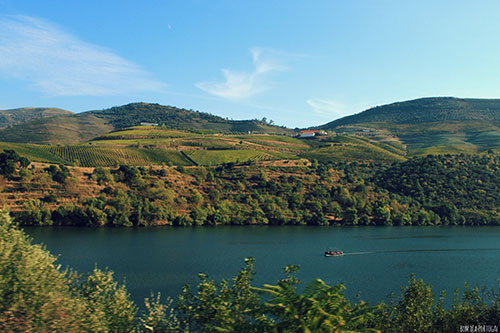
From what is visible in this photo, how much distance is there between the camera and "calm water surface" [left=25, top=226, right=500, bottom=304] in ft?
155

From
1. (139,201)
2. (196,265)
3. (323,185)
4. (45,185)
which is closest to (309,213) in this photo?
(323,185)

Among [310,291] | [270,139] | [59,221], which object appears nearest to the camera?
[310,291]

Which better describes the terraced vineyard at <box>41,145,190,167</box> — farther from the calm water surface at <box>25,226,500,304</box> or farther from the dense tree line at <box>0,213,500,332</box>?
the dense tree line at <box>0,213,500,332</box>

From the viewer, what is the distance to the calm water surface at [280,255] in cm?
4738

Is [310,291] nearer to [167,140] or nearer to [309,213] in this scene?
[309,213]

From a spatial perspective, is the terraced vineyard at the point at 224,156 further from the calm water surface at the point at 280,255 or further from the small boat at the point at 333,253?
the small boat at the point at 333,253

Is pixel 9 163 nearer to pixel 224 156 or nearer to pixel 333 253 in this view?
pixel 224 156

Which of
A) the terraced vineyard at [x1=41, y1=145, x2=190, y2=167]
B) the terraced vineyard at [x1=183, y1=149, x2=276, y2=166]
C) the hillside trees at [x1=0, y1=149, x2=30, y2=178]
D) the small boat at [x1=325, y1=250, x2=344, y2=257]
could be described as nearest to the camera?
the small boat at [x1=325, y1=250, x2=344, y2=257]

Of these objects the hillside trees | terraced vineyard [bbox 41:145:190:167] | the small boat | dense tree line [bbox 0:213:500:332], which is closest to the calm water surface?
the small boat

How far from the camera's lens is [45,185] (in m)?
86.1

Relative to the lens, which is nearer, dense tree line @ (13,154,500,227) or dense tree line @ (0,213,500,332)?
dense tree line @ (0,213,500,332)

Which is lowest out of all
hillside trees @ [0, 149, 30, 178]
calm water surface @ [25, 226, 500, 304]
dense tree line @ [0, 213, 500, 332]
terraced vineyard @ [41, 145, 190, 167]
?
calm water surface @ [25, 226, 500, 304]

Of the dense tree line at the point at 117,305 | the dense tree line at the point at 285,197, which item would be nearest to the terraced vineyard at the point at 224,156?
the dense tree line at the point at 285,197

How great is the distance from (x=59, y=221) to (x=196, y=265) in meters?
39.1
